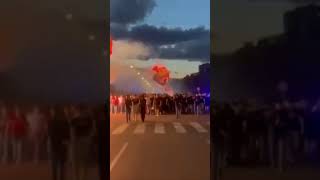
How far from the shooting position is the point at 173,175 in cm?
437

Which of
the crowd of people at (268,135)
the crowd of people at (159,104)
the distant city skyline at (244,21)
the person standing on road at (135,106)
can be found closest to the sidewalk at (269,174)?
the crowd of people at (268,135)

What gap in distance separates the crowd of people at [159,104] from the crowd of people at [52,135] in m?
0.16

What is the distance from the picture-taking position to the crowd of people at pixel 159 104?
433cm

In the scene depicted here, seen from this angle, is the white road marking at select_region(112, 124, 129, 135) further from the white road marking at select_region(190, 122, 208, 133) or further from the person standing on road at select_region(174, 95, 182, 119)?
the white road marking at select_region(190, 122, 208, 133)

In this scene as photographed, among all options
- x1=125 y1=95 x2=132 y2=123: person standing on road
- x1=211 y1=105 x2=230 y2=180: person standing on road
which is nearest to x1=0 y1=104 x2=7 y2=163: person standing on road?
x1=125 y1=95 x2=132 y2=123: person standing on road

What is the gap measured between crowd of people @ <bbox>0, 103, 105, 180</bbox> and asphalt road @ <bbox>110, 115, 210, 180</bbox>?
0.18 meters

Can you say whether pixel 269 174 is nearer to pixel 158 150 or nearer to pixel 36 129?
pixel 158 150

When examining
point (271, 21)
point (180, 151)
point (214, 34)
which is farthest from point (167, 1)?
point (180, 151)

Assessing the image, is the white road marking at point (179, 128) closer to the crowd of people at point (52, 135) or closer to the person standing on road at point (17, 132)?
the crowd of people at point (52, 135)

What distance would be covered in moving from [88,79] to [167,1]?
822mm

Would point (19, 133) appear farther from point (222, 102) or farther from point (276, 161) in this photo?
point (276, 161)

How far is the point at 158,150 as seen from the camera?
14.4 ft

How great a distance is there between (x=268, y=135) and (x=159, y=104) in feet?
2.79

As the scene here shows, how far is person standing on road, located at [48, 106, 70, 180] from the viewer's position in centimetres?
427
